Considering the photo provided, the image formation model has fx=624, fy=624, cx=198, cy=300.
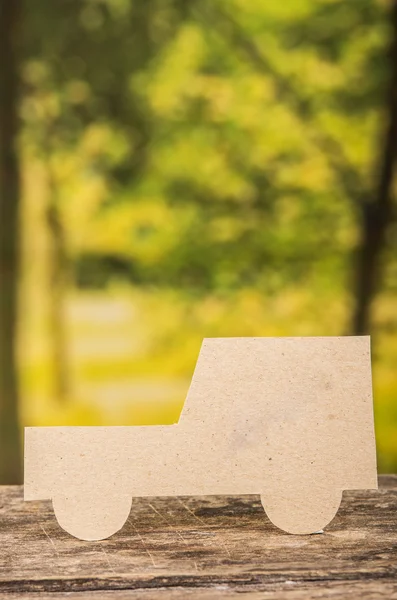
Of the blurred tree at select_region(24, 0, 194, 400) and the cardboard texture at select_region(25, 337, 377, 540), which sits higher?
the blurred tree at select_region(24, 0, 194, 400)

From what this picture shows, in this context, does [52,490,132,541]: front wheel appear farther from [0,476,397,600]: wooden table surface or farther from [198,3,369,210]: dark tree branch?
[198,3,369,210]: dark tree branch

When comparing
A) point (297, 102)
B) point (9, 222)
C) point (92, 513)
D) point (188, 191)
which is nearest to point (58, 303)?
point (9, 222)

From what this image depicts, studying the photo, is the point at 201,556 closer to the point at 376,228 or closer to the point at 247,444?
the point at 247,444

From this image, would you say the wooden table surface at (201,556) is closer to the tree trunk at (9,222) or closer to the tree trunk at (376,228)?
the tree trunk at (9,222)

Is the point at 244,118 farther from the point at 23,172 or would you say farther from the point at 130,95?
the point at 23,172

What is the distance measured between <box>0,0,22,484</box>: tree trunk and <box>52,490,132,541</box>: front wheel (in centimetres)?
221

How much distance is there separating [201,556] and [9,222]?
2460 millimetres

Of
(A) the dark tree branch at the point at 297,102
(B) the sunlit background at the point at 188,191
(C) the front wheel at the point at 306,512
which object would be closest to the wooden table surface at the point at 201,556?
(C) the front wheel at the point at 306,512

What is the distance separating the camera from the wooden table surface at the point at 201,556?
654 millimetres

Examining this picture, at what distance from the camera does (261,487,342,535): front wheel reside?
80 centimetres

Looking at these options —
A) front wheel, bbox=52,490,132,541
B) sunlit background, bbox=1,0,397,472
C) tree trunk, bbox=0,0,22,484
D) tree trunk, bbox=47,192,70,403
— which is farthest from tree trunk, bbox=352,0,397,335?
front wheel, bbox=52,490,132,541

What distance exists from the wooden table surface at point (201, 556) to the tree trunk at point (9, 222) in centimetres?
205

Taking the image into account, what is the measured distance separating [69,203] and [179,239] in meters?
0.59

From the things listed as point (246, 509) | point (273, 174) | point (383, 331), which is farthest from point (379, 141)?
point (246, 509)
